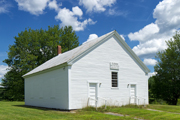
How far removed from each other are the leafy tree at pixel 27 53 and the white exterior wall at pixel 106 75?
85.5 ft

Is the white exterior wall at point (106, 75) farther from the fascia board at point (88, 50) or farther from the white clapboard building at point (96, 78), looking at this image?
the fascia board at point (88, 50)

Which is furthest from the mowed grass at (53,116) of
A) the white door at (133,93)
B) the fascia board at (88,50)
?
the white door at (133,93)

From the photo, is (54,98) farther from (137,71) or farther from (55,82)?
(137,71)

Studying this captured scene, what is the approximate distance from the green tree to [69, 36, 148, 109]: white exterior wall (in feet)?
53.1

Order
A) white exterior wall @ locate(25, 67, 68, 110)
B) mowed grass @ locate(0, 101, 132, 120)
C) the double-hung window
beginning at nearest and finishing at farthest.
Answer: mowed grass @ locate(0, 101, 132, 120), white exterior wall @ locate(25, 67, 68, 110), the double-hung window

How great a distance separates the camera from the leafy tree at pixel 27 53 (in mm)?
42000

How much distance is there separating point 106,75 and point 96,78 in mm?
1237

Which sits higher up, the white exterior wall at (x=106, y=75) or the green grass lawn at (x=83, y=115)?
the white exterior wall at (x=106, y=75)

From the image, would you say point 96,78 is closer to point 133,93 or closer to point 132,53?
point 133,93

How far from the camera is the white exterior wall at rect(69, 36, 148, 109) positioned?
16406 millimetres

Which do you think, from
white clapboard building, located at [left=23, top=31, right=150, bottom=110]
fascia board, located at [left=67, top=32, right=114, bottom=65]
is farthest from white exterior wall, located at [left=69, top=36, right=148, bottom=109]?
fascia board, located at [left=67, top=32, right=114, bottom=65]

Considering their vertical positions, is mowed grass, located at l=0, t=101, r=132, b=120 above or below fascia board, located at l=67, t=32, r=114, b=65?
below

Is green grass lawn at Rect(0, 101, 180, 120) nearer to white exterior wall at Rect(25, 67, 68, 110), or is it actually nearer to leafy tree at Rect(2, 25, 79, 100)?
white exterior wall at Rect(25, 67, 68, 110)

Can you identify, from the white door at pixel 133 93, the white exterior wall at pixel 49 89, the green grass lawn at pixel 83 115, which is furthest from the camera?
the white door at pixel 133 93
